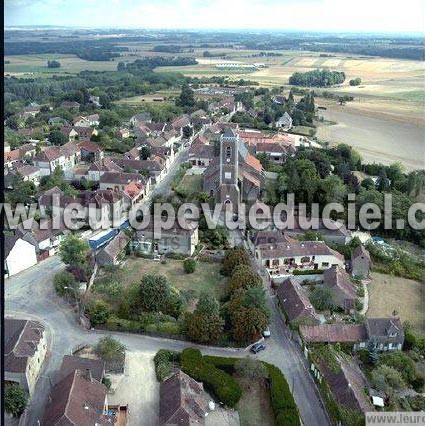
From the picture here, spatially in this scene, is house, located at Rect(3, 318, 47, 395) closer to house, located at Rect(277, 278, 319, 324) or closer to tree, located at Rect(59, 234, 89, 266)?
tree, located at Rect(59, 234, 89, 266)

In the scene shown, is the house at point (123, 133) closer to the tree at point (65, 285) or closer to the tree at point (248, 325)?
the tree at point (65, 285)

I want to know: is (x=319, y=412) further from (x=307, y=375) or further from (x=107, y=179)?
(x=107, y=179)

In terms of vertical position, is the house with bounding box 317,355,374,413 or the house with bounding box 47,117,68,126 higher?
the house with bounding box 47,117,68,126

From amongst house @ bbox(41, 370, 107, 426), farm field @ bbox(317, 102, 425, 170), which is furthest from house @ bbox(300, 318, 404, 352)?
farm field @ bbox(317, 102, 425, 170)

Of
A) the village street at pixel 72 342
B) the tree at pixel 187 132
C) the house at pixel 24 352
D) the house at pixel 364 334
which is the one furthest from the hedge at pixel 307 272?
the tree at pixel 187 132

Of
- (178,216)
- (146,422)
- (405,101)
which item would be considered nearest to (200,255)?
(178,216)
